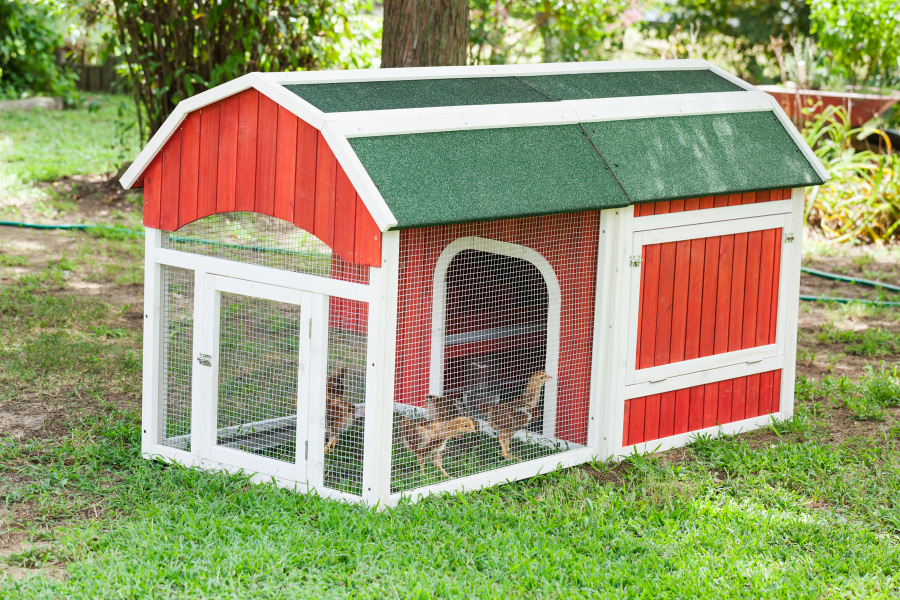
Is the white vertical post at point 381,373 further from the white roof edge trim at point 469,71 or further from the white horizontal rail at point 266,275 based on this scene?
the white roof edge trim at point 469,71

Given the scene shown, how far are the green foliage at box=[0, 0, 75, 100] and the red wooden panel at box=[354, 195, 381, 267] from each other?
45.0 feet

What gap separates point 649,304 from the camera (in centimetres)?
500

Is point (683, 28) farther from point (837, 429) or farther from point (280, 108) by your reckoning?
point (280, 108)

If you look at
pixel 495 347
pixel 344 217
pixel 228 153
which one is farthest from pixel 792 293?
pixel 228 153

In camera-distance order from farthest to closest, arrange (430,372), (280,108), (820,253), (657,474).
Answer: (820,253), (430,372), (657,474), (280,108)

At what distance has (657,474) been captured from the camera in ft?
15.8

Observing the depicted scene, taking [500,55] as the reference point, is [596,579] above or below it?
below

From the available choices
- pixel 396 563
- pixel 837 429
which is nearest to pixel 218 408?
pixel 396 563

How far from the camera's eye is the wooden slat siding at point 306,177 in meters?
4.16

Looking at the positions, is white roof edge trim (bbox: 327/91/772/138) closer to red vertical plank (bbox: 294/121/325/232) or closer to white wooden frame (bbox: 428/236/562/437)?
red vertical plank (bbox: 294/121/325/232)

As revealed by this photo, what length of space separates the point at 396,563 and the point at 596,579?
2.43ft

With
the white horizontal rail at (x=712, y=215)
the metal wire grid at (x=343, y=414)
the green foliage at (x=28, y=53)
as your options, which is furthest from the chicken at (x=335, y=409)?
the green foliage at (x=28, y=53)

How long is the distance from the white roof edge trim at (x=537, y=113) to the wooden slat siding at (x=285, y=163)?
231mm

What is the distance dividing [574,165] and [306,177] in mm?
1242
